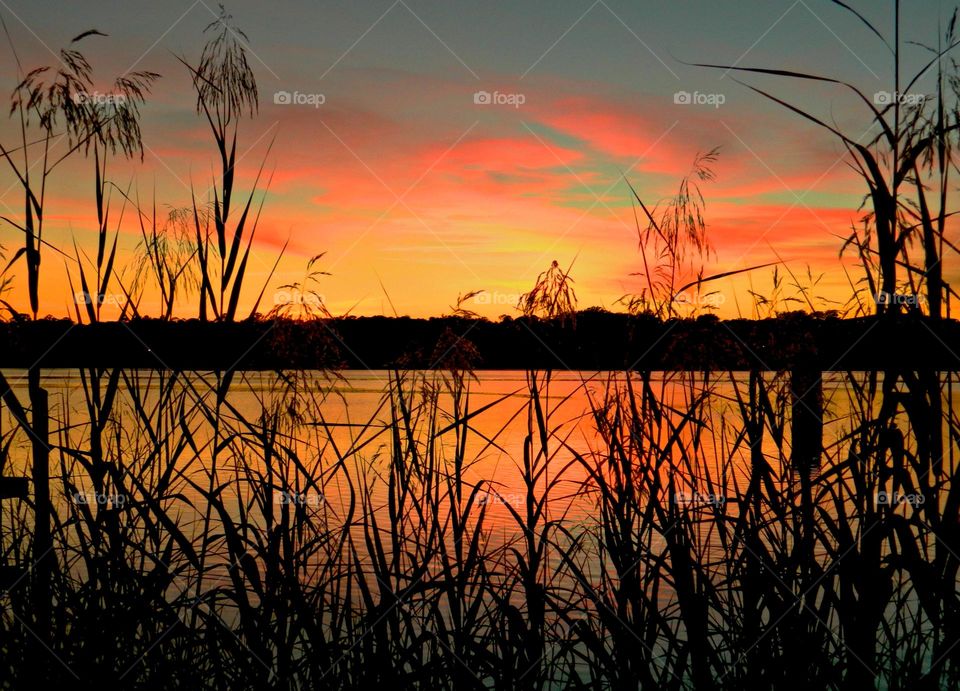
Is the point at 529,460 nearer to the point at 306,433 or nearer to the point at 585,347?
the point at 585,347

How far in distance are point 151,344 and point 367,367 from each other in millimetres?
621
